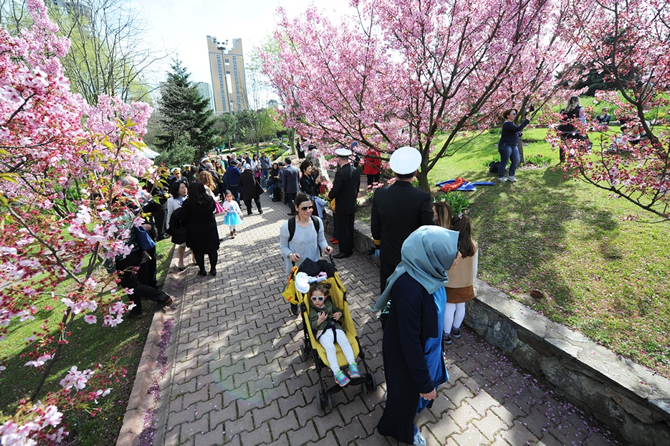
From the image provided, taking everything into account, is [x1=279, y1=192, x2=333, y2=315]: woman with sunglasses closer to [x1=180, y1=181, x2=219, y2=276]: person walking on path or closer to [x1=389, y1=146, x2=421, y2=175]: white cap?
[x1=389, y1=146, x2=421, y2=175]: white cap

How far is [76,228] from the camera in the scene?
1.98 m

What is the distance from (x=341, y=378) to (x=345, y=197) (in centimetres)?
374

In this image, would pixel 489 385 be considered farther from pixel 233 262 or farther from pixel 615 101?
pixel 233 262

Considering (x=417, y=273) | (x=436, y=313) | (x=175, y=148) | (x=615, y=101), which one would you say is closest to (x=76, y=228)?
(x=417, y=273)

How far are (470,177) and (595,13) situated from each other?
15.2ft

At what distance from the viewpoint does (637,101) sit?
11.7 ft

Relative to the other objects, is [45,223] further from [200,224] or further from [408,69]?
[408,69]

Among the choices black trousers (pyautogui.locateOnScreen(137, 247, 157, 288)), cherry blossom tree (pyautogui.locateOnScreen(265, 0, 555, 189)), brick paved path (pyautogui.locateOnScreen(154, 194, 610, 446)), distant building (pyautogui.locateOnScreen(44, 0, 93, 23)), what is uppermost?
distant building (pyautogui.locateOnScreen(44, 0, 93, 23))

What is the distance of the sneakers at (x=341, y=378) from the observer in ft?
9.32

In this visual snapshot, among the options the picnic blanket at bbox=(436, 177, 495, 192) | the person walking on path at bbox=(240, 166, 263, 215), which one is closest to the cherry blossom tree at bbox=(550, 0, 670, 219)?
the picnic blanket at bbox=(436, 177, 495, 192)

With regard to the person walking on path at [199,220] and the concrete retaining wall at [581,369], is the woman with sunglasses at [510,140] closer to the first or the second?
the concrete retaining wall at [581,369]

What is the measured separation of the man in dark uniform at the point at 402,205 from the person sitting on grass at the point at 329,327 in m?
1.01

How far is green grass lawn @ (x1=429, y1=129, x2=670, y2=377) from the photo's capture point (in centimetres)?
308

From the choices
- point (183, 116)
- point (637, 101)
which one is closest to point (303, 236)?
point (637, 101)
